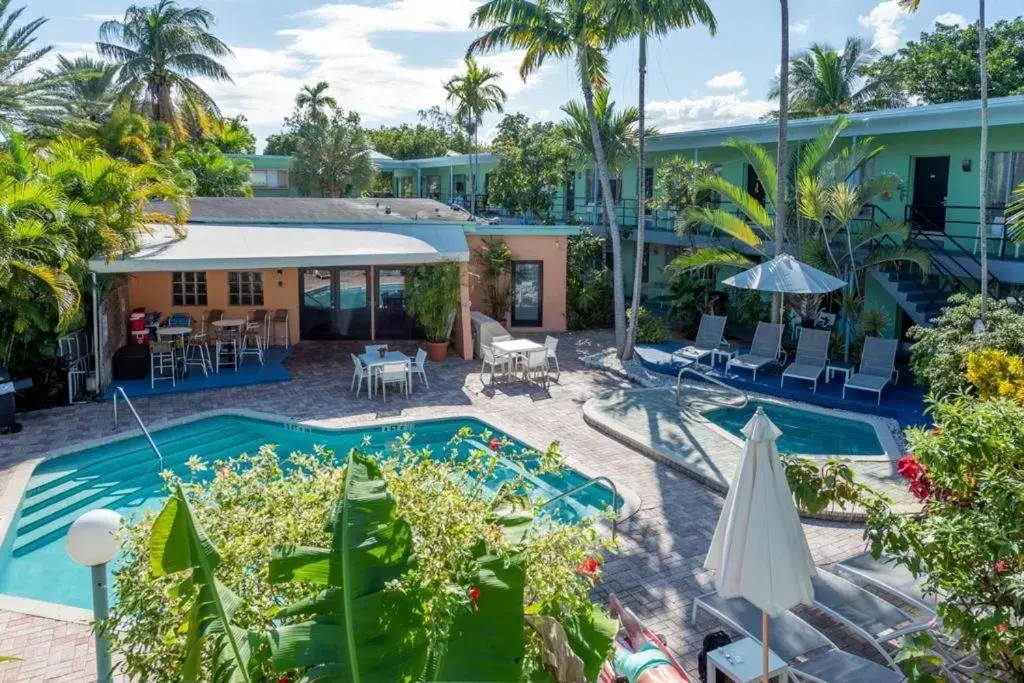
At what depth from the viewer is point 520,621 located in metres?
4.24

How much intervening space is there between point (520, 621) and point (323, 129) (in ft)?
141

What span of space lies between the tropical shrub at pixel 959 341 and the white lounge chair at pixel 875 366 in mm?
1044

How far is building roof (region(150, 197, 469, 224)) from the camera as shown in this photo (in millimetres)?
22359

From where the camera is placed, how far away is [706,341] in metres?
20.7

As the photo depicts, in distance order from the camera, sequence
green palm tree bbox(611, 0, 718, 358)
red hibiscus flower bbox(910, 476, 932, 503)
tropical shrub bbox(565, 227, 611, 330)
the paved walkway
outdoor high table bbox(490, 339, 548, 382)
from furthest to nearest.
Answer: tropical shrub bbox(565, 227, 611, 330) < outdoor high table bbox(490, 339, 548, 382) < green palm tree bbox(611, 0, 718, 358) < the paved walkway < red hibiscus flower bbox(910, 476, 932, 503)

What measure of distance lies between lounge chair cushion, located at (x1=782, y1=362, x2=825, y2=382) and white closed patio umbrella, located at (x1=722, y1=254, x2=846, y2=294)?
2154 mm

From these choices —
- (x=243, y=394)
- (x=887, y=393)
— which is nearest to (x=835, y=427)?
(x=887, y=393)

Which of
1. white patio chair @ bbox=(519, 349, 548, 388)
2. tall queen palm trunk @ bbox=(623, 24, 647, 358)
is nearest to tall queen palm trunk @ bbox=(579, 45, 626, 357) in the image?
tall queen palm trunk @ bbox=(623, 24, 647, 358)

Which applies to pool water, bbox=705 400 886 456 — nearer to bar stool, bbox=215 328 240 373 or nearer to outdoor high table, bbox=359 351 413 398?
outdoor high table, bbox=359 351 413 398

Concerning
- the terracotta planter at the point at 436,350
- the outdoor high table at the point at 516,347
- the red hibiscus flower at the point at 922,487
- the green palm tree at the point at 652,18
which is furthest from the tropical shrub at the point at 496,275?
the red hibiscus flower at the point at 922,487

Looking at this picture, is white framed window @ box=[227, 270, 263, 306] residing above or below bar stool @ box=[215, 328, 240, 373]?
above

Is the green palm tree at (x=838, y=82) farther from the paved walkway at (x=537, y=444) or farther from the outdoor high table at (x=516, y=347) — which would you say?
the outdoor high table at (x=516, y=347)

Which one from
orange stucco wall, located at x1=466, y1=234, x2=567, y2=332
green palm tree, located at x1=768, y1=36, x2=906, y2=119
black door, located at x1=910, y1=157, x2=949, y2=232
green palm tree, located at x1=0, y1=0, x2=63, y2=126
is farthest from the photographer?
green palm tree, located at x1=768, y1=36, x2=906, y2=119

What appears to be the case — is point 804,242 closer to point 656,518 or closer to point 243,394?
point 656,518
